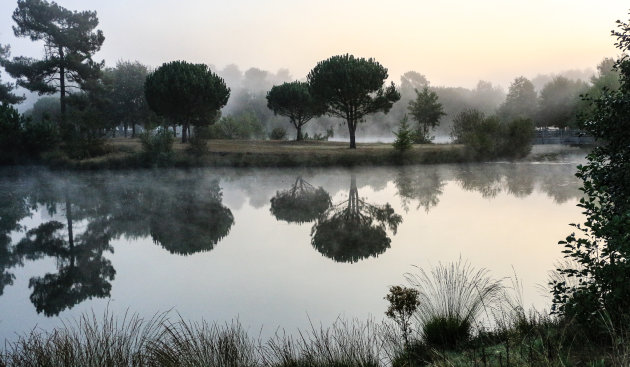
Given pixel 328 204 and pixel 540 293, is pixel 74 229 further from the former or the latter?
pixel 540 293

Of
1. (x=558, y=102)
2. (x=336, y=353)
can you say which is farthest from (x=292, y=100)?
(x=336, y=353)

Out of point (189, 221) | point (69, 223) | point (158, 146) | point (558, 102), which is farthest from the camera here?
point (558, 102)

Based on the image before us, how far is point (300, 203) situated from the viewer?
28672 millimetres

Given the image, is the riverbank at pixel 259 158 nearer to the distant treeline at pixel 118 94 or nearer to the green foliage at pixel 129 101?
the distant treeline at pixel 118 94

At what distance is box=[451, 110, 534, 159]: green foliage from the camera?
53.4 m

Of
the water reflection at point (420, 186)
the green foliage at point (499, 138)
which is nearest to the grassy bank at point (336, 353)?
the water reflection at point (420, 186)

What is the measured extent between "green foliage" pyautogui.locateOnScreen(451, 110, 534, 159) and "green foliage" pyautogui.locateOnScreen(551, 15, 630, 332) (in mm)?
46457

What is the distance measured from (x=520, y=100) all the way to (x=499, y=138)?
5065 centimetres

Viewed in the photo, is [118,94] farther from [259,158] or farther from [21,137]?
[259,158]

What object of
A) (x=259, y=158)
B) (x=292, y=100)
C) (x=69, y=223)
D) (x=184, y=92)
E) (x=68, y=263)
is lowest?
(x=68, y=263)

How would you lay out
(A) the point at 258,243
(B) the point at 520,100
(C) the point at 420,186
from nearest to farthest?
1. (A) the point at 258,243
2. (C) the point at 420,186
3. (B) the point at 520,100

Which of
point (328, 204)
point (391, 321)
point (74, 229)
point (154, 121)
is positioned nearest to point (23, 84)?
point (154, 121)

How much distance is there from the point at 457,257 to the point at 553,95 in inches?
3405

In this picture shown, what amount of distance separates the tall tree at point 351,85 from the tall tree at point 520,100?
46.3 m
